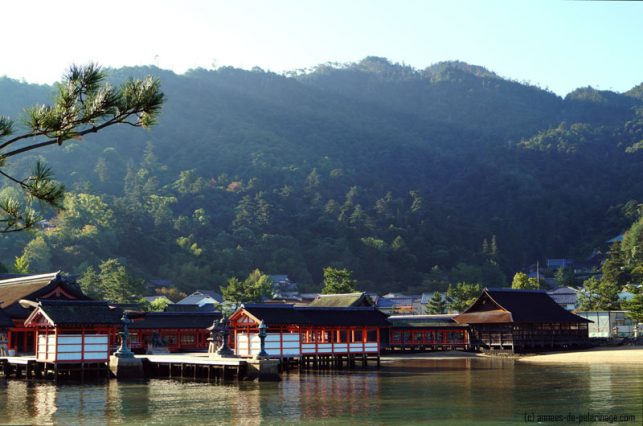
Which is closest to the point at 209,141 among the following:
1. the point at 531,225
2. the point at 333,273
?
the point at 531,225

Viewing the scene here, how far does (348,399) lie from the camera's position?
3016cm

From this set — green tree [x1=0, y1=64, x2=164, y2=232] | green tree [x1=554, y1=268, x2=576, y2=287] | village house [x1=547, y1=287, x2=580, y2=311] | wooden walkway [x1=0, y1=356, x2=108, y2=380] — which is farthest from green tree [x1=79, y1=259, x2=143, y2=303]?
green tree [x1=554, y1=268, x2=576, y2=287]

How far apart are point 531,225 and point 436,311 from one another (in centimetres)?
9929

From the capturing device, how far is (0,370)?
153 ft

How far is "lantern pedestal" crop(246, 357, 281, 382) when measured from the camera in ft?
124

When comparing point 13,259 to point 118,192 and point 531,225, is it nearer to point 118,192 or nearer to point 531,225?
point 118,192

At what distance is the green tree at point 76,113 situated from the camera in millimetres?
13133

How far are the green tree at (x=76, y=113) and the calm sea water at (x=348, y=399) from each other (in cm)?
1237

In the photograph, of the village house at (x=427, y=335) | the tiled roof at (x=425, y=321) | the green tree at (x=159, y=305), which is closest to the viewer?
the village house at (x=427, y=335)

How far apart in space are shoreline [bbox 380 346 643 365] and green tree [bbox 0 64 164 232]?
140 ft

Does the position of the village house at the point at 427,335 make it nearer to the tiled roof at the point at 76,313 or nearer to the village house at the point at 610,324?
the village house at the point at 610,324

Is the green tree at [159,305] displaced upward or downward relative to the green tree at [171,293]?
downward

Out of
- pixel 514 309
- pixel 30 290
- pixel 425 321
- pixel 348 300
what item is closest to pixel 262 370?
pixel 30 290

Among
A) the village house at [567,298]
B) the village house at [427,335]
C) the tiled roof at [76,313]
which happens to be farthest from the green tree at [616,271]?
the tiled roof at [76,313]
